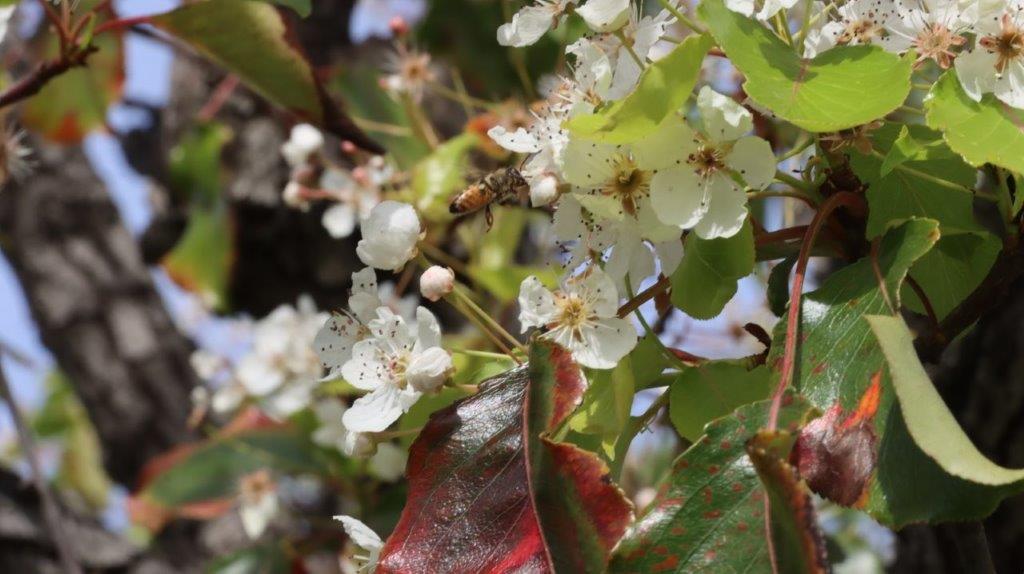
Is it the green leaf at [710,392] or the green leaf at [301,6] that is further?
the green leaf at [301,6]

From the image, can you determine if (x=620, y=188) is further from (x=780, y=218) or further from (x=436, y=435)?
(x=780, y=218)

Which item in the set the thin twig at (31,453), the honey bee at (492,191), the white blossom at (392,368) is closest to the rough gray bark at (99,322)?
the thin twig at (31,453)

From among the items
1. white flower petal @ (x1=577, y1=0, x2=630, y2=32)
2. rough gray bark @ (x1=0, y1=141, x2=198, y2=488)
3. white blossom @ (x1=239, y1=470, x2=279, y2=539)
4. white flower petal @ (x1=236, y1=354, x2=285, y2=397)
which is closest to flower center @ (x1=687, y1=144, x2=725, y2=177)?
white flower petal @ (x1=577, y1=0, x2=630, y2=32)

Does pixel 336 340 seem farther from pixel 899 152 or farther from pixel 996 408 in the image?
pixel 996 408

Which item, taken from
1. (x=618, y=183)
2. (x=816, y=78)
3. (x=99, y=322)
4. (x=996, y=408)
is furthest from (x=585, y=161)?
(x=99, y=322)

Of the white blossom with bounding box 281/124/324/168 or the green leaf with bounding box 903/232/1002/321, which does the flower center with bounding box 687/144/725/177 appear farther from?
the white blossom with bounding box 281/124/324/168

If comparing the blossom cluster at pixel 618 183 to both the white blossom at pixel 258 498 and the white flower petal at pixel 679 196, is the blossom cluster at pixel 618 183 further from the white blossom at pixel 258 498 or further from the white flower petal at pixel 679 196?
the white blossom at pixel 258 498

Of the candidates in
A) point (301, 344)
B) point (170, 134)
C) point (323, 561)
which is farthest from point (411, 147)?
point (170, 134)
